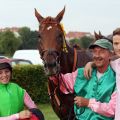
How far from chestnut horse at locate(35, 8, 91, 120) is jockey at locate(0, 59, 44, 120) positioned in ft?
2.00

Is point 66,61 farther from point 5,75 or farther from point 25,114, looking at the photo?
point 25,114

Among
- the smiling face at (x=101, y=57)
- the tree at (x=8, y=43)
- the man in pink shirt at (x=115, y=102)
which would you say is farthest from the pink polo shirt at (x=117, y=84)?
the tree at (x=8, y=43)

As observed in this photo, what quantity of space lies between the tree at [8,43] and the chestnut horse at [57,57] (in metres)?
42.7

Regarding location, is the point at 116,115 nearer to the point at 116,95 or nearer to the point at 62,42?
the point at 116,95

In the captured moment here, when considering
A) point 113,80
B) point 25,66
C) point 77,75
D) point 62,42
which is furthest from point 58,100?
point 25,66

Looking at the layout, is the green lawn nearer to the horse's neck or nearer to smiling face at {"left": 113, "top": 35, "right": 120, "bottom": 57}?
the horse's neck

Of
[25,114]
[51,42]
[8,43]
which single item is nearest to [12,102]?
[25,114]

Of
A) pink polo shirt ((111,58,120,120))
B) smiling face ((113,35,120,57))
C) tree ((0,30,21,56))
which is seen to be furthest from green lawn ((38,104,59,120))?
tree ((0,30,21,56))

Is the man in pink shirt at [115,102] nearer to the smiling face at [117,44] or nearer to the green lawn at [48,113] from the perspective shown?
the smiling face at [117,44]

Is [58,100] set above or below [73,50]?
below

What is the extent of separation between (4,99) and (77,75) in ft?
2.72

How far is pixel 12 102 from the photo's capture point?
477 centimetres

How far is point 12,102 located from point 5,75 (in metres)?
0.31

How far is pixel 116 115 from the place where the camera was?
4254mm
